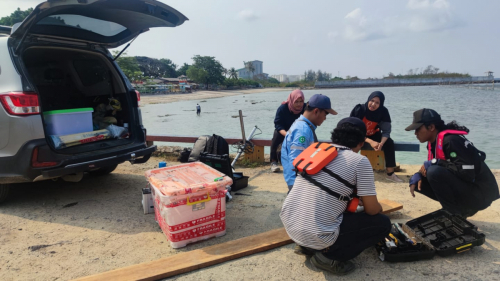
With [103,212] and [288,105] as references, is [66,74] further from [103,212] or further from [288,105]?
[288,105]

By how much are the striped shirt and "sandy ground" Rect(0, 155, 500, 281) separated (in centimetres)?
37

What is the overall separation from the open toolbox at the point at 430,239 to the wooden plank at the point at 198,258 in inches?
32.1

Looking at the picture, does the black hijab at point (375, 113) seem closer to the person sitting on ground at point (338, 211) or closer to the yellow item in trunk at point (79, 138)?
the person sitting on ground at point (338, 211)

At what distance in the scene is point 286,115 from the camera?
16.2 feet

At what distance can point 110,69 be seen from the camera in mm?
4234

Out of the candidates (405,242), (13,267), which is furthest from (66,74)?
(405,242)

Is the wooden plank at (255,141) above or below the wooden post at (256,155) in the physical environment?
above

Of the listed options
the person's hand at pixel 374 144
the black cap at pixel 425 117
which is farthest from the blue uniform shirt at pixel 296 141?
the person's hand at pixel 374 144

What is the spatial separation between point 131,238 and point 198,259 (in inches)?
34.1

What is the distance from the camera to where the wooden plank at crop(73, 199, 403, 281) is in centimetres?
219

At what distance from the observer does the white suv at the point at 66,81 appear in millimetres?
3010

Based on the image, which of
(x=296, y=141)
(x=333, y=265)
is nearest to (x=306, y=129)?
(x=296, y=141)

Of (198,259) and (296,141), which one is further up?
(296,141)

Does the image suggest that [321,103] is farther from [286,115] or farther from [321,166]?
[286,115]
